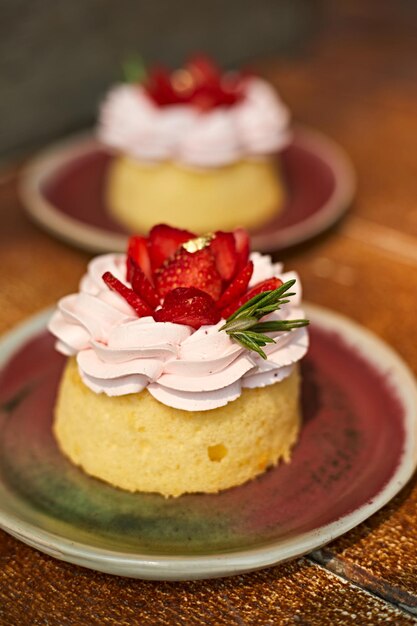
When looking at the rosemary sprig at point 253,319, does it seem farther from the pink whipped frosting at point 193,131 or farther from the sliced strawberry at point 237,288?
the pink whipped frosting at point 193,131

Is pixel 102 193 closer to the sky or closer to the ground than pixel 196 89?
closer to the ground

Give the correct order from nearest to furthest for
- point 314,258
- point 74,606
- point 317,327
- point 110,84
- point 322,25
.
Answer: point 74,606 < point 317,327 < point 314,258 < point 110,84 < point 322,25

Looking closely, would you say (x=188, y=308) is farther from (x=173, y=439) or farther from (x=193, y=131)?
(x=193, y=131)

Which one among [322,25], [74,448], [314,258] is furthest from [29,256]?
[322,25]

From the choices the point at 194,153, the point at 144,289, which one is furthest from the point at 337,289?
the point at 144,289

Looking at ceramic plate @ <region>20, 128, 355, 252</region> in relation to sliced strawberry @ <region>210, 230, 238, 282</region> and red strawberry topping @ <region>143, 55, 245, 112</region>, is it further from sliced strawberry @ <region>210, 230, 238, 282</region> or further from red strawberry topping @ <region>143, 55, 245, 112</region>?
sliced strawberry @ <region>210, 230, 238, 282</region>

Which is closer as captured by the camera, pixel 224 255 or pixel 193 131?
pixel 224 255

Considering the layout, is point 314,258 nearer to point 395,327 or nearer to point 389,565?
point 395,327

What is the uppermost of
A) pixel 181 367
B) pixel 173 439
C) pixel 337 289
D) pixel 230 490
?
pixel 181 367
